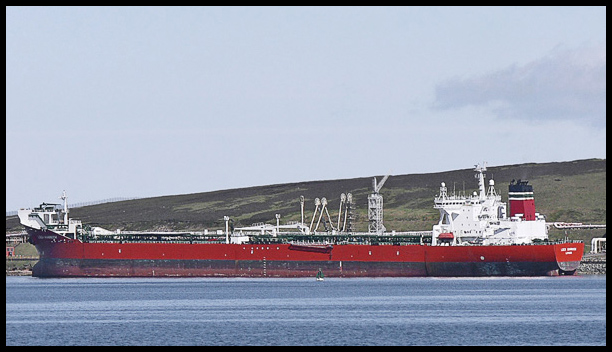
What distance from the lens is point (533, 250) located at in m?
80.6

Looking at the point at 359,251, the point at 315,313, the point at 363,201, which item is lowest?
the point at 315,313

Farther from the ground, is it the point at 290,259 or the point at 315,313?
the point at 290,259

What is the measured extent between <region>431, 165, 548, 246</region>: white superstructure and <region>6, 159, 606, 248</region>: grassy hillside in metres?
47.3

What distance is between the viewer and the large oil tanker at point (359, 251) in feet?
269

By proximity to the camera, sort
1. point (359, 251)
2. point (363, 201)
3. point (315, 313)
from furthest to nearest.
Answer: point (363, 201), point (359, 251), point (315, 313)

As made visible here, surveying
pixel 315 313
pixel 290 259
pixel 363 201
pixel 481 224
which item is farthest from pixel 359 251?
pixel 363 201

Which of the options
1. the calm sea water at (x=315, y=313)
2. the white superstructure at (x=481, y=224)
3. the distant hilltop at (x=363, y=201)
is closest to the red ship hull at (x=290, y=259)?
the calm sea water at (x=315, y=313)

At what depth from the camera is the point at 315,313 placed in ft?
177

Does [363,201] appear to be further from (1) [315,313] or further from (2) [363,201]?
(1) [315,313]

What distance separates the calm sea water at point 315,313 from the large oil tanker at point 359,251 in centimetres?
211

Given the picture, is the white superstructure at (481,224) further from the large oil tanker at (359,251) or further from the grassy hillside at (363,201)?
the grassy hillside at (363,201)

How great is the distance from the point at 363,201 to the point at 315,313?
328 feet
